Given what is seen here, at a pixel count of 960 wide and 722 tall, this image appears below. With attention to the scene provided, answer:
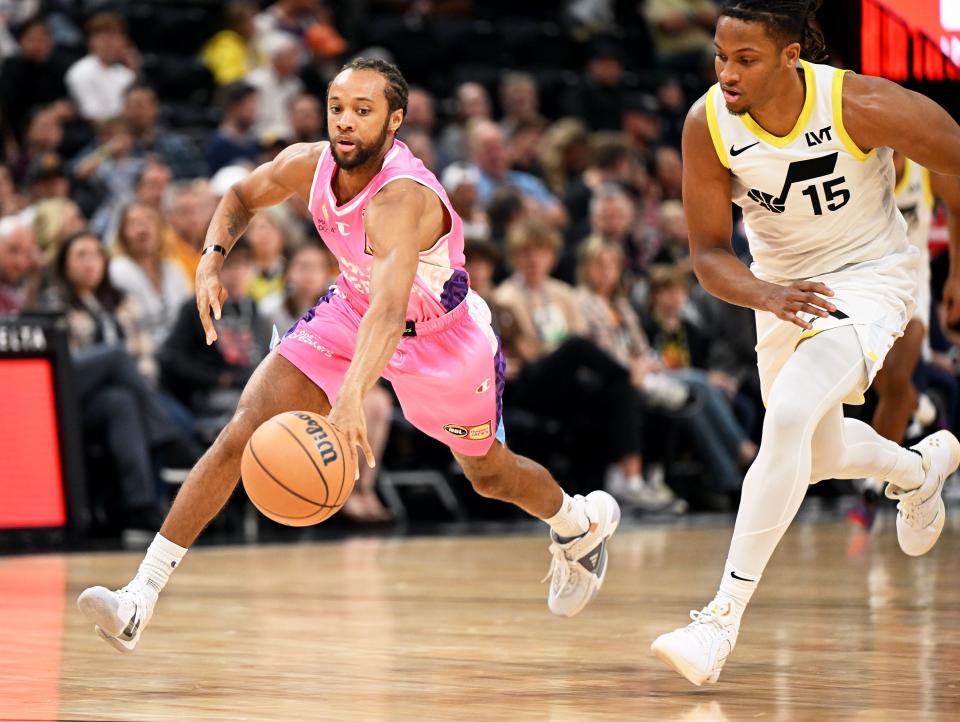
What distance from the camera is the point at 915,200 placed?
24.5 ft

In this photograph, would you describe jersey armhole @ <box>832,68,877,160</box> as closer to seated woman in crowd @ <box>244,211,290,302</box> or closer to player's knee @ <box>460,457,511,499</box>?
player's knee @ <box>460,457,511,499</box>

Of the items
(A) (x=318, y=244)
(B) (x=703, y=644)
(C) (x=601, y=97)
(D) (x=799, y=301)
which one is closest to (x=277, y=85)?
(A) (x=318, y=244)

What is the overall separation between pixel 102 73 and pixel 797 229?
328 inches

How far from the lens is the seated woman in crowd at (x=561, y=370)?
35.1 ft

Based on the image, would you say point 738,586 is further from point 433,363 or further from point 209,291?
point 209,291

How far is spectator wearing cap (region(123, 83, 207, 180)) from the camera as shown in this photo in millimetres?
11680

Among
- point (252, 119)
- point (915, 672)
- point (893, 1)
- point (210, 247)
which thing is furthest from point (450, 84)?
point (915, 672)

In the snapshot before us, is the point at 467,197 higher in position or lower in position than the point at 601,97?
lower

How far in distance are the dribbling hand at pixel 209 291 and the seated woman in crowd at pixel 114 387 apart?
4.27m

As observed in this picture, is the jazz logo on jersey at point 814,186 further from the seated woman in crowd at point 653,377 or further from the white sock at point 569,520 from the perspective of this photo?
the seated woman in crowd at point 653,377

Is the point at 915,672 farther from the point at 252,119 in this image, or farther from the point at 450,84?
the point at 450,84

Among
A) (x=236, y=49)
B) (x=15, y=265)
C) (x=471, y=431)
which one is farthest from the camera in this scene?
(x=236, y=49)

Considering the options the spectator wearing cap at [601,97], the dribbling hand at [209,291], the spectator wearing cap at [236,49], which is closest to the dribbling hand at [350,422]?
the dribbling hand at [209,291]

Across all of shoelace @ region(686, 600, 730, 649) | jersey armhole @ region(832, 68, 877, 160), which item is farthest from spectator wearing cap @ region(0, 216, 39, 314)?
shoelace @ region(686, 600, 730, 649)
